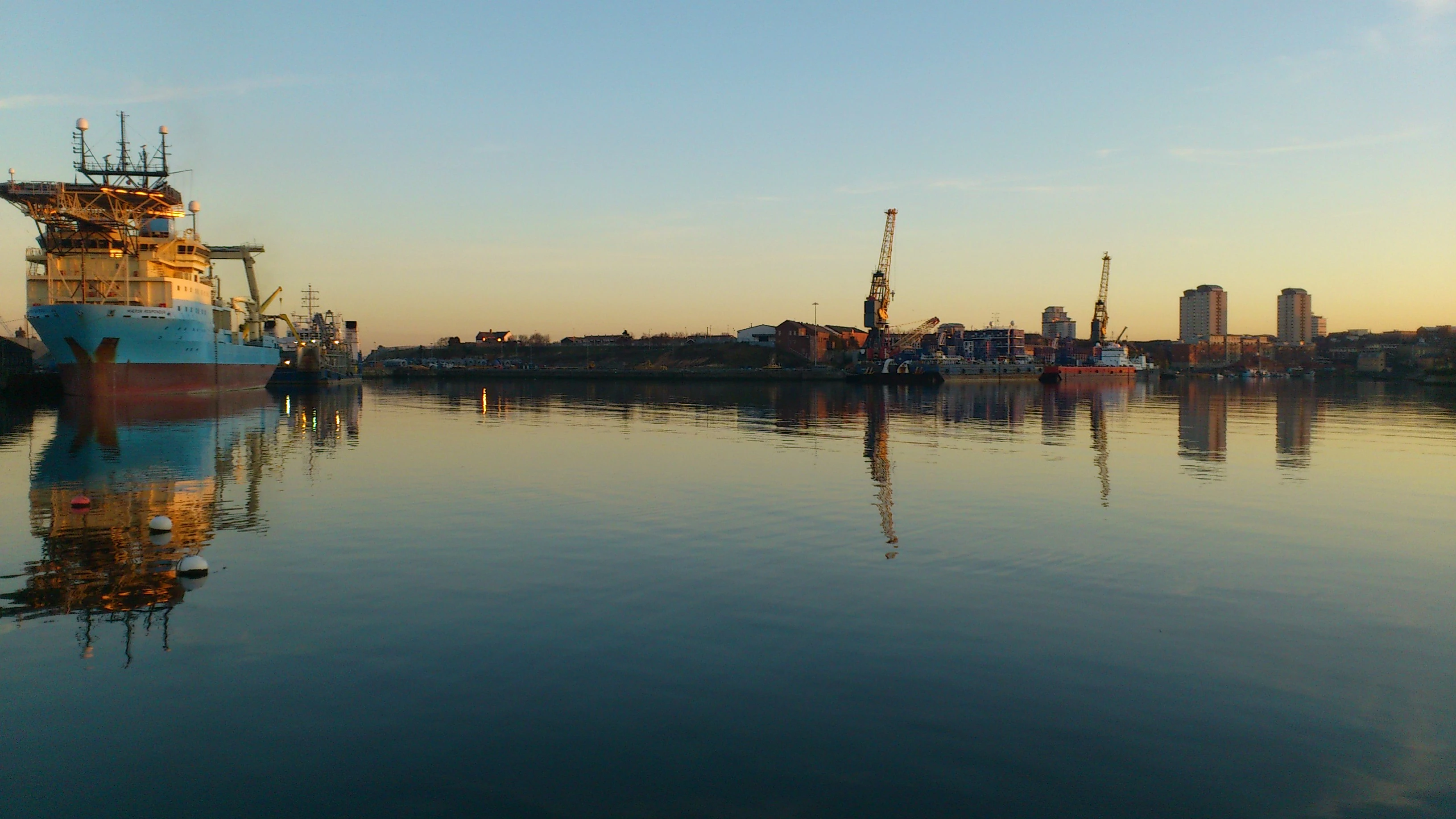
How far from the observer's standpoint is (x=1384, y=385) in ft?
582

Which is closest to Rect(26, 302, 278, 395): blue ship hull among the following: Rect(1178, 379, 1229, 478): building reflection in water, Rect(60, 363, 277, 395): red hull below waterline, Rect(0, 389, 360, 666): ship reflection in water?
Rect(60, 363, 277, 395): red hull below waterline

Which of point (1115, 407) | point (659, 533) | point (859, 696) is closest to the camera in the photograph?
point (859, 696)

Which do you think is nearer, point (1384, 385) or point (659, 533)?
point (659, 533)

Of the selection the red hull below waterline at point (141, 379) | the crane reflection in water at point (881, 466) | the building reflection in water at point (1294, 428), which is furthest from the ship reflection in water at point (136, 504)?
the building reflection in water at point (1294, 428)

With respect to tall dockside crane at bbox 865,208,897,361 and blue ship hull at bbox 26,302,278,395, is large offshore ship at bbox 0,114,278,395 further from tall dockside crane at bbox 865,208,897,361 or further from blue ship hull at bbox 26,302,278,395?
tall dockside crane at bbox 865,208,897,361

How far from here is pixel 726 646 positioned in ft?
41.9

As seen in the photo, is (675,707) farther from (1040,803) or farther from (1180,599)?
(1180,599)

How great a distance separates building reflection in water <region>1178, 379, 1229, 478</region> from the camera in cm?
3606

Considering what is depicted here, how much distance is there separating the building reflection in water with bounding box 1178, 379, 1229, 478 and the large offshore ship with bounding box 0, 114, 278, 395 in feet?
259

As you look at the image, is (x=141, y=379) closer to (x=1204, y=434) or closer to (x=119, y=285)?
(x=119, y=285)

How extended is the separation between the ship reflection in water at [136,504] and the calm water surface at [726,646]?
6.6 inches

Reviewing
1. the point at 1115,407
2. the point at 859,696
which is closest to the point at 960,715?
the point at 859,696

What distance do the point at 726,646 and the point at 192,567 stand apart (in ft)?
34.9

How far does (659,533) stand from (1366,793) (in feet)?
49.3
